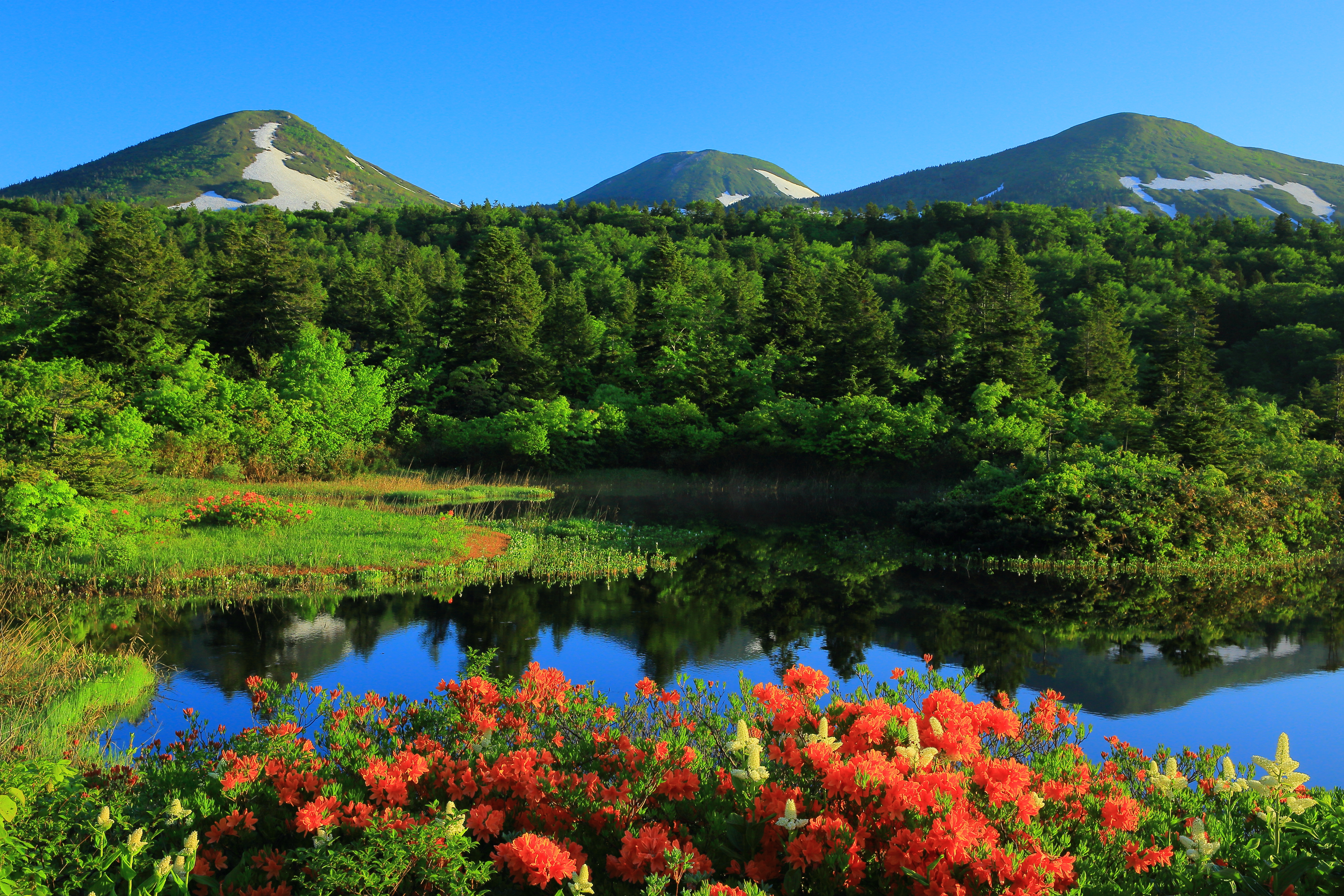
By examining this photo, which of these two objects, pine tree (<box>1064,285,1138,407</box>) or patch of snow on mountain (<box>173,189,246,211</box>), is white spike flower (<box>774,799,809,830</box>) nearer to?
pine tree (<box>1064,285,1138,407</box>)

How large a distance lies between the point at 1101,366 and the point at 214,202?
427 ft

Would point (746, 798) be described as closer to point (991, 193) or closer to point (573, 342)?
point (573, 342)

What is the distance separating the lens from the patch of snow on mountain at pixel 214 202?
404 feet

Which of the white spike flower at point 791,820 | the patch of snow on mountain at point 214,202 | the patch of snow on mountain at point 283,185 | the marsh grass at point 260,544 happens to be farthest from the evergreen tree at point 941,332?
the patch of snow on mountain at point 283,185

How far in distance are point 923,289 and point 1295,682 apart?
129 feet

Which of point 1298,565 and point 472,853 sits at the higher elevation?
point 472,853

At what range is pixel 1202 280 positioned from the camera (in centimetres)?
5431

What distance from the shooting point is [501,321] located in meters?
44.0

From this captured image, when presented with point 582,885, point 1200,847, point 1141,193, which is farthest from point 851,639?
point 1141,193

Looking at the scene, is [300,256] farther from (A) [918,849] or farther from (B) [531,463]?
(A) [918,849]

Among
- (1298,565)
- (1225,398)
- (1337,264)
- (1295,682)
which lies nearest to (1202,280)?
(1337,264)

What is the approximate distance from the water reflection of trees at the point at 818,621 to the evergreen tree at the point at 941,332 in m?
22.8

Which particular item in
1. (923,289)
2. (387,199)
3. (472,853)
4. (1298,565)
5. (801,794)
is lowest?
(1298,565)

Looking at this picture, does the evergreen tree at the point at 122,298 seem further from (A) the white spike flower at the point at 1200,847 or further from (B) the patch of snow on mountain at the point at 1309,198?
(B) the patch of snow on mountain at the point at 1309,198
